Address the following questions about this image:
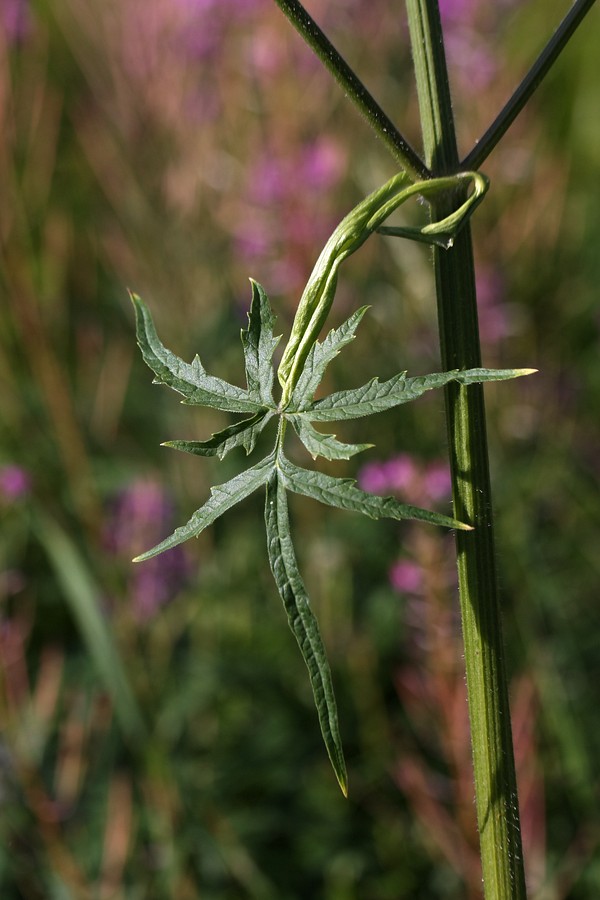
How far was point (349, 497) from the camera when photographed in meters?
Answer: 0.40

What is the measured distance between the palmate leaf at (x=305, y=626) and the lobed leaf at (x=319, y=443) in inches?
1.2

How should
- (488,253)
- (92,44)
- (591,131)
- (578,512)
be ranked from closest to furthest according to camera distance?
(578,512), (488,253), (92,44), (591,131)

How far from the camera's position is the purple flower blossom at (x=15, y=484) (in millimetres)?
1289

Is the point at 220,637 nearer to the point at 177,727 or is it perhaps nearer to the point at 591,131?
the point at 177,727

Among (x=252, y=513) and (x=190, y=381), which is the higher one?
(x=252, y=513)

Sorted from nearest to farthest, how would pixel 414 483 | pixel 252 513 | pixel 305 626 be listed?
pixel 305 626
pixel 414 483
pixel 252 513

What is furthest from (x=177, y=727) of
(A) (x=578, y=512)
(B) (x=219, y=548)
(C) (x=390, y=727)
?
(A) (x=578, y=512)

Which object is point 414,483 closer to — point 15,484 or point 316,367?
point 15,484

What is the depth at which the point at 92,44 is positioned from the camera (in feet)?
7.68

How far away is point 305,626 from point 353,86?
220mm

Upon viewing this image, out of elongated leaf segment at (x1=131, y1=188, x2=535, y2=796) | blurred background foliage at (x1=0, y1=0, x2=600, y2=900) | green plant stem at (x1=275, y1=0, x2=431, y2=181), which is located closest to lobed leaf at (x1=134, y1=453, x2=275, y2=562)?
elongated leaf segment at (x1=131, y1=188, x2=535, y2=796)

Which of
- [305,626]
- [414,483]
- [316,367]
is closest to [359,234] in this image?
[316,367]

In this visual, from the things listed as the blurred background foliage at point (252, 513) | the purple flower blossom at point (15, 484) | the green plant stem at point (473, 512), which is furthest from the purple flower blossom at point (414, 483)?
the green plant stem at point (473, 512)

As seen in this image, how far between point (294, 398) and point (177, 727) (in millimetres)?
1180
